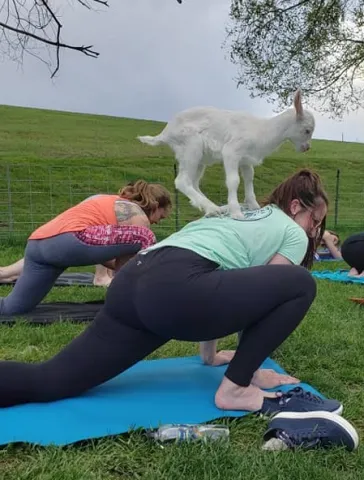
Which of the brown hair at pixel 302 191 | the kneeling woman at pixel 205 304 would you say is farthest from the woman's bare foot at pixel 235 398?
→ the brown hair at pixel 302 191

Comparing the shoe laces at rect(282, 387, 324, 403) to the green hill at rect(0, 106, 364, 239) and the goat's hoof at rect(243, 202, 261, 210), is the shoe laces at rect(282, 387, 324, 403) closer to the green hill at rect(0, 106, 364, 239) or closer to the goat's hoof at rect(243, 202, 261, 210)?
the goat's hoof at rect(243, 202, 261, 210)

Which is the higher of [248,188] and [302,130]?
[302,130]

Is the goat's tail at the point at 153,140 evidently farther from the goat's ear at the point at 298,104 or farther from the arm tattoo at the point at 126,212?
the arm tattoo at the point at 126,212

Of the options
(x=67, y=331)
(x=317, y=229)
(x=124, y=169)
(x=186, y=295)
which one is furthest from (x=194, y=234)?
(x=124, y=169)

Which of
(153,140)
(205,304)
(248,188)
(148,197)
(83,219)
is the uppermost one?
(153,140)

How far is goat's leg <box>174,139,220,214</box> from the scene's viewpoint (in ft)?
10.6

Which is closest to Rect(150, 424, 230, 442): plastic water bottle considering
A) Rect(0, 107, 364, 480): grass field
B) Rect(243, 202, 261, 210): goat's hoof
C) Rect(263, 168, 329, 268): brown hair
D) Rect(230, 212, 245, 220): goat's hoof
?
Rect(0, 107, 364, 480): grass field

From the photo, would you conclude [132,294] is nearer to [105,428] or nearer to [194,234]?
[194,234]

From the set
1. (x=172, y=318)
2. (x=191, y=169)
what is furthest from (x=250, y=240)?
(x=191, y=169)

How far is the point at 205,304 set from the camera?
7.92 feet

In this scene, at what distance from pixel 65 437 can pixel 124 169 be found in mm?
14053

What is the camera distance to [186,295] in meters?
2.40

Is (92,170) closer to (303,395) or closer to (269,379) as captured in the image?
(269,379)

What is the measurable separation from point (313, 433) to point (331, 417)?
101 millimetres
